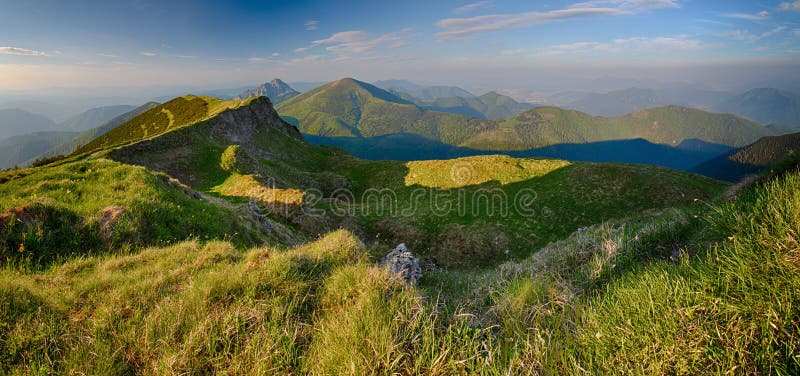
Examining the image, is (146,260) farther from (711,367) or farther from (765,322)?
(765,322)

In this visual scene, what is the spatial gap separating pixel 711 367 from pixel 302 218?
24896 mm

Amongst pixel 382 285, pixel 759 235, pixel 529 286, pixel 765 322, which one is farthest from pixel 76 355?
pixel 759 235

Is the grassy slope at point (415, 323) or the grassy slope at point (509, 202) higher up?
the grassy slope at point (415, 323)

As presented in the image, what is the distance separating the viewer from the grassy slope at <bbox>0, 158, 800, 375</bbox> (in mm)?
2693

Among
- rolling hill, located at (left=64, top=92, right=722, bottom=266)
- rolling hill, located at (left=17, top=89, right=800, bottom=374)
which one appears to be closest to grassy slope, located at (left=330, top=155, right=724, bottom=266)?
rolling hill, located at (left=64, top=92, right=722, bottom=266)

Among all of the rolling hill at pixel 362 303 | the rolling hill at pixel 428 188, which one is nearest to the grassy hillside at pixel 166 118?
the rolling hill at pixel 428 188

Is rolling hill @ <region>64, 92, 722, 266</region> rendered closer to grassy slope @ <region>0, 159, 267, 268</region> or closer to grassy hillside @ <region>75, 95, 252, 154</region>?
grassy slope @ <region>0, 159, 267, 268</region>

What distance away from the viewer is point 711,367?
253 cm

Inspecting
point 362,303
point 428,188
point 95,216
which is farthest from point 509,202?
point 95,216

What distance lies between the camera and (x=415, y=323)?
3477 mm

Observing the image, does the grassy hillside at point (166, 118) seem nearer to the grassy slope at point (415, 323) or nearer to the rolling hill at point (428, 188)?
the rolling hill at point (428, 188)

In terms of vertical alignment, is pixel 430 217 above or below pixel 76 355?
below

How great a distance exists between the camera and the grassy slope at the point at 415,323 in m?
2.69

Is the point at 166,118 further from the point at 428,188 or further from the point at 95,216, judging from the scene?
the point at 95,216
